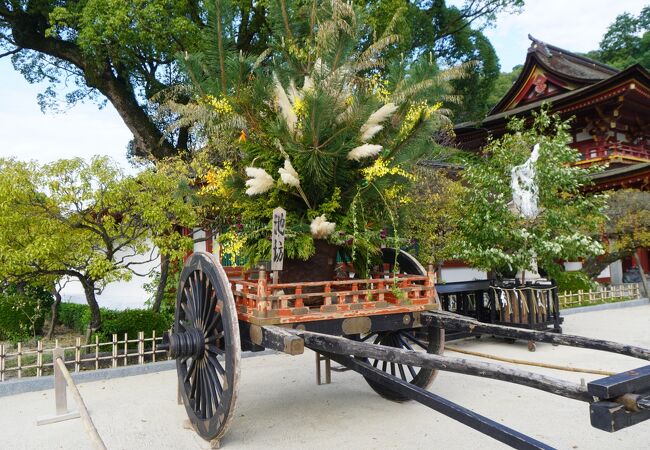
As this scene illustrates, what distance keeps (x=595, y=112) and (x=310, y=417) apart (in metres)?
17.5

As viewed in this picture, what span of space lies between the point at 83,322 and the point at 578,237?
918 cm

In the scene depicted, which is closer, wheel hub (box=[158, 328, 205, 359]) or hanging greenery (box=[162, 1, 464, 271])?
wheel hub (box=[158, 328, 205, 359])

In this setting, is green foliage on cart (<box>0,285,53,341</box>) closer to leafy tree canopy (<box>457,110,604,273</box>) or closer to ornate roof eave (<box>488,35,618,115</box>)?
leafy tree canopy (<box>457,110,604,273</box>)

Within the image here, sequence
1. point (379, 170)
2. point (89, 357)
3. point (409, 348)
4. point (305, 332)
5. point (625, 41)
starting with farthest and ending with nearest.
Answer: point (625, 41) → point (89, 357) → point (409, 348) → point (379, 170) → point (305, 332)

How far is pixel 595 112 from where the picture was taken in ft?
58.4

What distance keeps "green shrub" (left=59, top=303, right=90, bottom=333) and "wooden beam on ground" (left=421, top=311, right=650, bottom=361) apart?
7.36m

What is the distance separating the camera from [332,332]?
3.97m

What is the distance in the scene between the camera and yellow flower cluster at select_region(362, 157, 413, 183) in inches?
175

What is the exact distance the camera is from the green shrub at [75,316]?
31.0 ft

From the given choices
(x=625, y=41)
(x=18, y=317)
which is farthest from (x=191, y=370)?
(x=625, y=41)

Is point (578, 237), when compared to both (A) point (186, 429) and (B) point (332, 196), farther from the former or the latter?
(A) point (186, 429)

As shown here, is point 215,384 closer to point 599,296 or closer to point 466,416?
point 466,416

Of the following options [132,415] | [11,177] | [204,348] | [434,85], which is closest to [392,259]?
[434,85]

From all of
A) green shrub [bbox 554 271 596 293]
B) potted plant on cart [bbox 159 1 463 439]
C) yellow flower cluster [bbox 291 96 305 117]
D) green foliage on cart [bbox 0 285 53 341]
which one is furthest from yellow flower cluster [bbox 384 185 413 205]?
green shrub [bbox 554 271 596 293]
